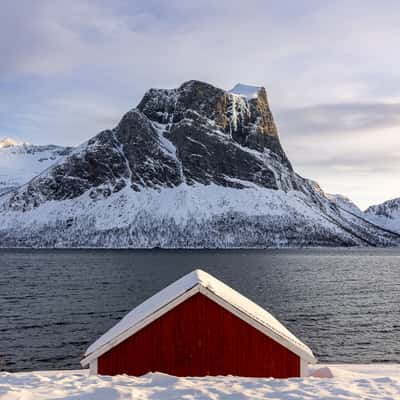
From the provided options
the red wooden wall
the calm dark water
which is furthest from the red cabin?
the calm dark water

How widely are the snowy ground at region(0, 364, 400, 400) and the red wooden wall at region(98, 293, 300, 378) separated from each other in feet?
7.17

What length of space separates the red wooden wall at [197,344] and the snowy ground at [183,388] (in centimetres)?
219

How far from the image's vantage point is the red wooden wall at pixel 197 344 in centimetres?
2222

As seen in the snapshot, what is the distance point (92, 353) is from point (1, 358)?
1059 inches

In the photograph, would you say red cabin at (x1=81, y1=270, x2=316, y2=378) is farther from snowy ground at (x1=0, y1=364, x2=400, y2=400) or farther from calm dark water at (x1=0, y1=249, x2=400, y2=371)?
calm dark water at (x1=0, y1=249, x2=400, y2=371)

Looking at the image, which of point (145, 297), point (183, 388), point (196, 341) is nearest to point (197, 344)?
point (196, 341)

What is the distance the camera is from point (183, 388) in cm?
1733

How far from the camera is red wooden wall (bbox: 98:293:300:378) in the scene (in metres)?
22.2

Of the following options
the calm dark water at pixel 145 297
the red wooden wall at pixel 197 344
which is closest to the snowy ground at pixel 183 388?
the red wooden wall at pixel 197 344

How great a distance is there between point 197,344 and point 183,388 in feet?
16.2

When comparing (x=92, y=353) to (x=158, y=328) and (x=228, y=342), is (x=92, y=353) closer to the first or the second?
(x=158, y=328)

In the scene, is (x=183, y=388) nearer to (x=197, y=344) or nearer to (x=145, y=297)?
(x=197, y=344)

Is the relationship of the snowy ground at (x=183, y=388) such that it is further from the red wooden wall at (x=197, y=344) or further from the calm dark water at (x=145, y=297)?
the calm dark water at (x=145, y=297)

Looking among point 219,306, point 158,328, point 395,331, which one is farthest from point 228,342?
point 395,331
